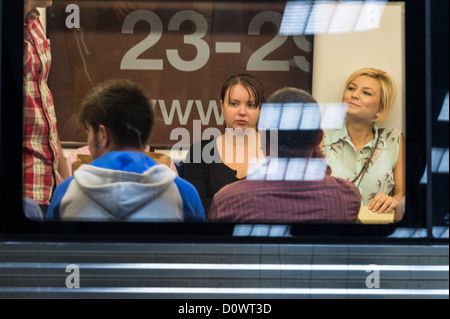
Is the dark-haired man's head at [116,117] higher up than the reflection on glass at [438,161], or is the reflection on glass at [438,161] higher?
the dark-haired man's head at [116,117]

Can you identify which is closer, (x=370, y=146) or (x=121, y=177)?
(x=121, y=177)

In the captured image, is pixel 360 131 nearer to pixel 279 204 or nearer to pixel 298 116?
pixel 298 116

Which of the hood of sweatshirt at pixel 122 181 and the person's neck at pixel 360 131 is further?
the person's neck at pixel 360 131

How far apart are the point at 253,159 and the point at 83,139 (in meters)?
0.79

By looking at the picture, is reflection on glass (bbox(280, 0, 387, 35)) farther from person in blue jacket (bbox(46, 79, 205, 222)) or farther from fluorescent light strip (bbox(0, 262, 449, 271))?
fluorescent light strip (bbox(0, 262, 449, 271))

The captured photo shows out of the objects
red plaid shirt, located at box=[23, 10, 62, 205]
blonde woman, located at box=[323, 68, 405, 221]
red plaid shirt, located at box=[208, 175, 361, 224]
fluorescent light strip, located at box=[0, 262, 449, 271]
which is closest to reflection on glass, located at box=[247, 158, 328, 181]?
red plaid shirt, located at box=[208, 175, 361, 224]

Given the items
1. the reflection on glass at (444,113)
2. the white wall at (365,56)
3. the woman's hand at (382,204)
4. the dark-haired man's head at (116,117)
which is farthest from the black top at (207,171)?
the reflection on glass at (444,113)

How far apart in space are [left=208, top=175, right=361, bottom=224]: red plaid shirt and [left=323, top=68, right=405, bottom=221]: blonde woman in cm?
12

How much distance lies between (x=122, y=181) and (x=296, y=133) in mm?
832

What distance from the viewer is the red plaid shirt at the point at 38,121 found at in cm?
324

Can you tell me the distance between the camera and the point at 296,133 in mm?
3293

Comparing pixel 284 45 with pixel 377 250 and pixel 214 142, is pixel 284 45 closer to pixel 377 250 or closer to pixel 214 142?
pixel 214 142

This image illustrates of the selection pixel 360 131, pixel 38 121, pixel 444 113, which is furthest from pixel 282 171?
pixel 38 121

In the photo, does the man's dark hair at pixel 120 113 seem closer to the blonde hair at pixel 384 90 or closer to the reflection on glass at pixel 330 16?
the reflection on glass at pixel 330 16
